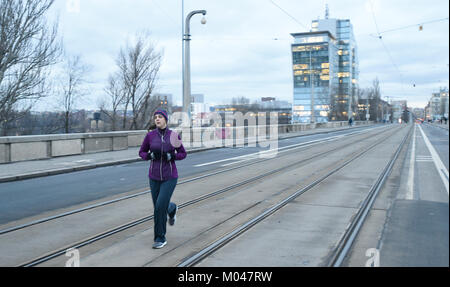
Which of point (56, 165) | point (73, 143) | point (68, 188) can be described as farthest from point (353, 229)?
point (73, 143)

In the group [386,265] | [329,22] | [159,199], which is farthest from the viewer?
[329,22]

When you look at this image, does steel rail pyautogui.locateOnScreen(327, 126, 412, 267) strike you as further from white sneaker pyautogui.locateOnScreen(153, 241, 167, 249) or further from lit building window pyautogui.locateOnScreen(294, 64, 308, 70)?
lit building window pyautogui.locateOnScreen(294, 64, 308, 70)

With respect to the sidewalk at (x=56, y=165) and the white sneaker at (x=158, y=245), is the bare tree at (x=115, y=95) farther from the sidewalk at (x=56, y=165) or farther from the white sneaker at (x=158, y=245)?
the white sneaker at (x=158, y=245)

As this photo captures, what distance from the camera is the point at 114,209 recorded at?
777cm

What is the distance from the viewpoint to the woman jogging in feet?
17.3

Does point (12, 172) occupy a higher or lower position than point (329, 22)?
lower

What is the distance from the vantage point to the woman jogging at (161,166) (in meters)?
5.26

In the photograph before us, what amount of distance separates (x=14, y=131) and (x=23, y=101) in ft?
5.76

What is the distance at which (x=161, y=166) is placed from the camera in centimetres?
526

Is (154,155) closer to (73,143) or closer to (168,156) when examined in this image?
(168,156)

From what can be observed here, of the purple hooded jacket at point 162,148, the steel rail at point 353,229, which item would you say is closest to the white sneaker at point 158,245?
the purple hooded jacket at point 162,148

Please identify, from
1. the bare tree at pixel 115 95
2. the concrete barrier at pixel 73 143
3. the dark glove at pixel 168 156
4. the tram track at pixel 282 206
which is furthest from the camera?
the bare tree at pixel 115 95
